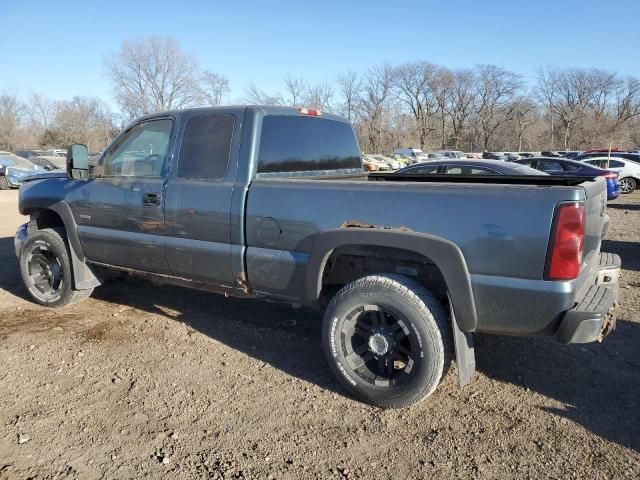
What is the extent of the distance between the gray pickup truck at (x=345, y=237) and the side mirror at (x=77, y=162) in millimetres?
14

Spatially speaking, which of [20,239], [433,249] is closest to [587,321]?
[433,249]

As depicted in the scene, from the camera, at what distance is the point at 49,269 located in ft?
17.0

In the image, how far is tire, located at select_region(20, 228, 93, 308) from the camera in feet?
16.2

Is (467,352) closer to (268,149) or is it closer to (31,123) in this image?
(268,149)

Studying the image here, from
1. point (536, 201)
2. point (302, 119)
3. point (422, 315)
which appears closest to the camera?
point (536, 201)

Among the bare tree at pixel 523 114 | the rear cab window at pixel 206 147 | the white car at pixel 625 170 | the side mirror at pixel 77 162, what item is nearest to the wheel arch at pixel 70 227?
the side mirror at pixel 77 162

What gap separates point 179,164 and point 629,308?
454 cm

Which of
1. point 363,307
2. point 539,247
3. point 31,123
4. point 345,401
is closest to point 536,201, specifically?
point 539,247

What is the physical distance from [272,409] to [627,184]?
20.9m

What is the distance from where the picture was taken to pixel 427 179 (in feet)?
15.0

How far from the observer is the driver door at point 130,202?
13.6 ft

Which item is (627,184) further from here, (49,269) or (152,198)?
(49,269)

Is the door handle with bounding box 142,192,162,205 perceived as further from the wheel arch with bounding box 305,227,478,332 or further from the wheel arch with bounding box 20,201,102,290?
the wheel arch with bounding box 305,227,478,332

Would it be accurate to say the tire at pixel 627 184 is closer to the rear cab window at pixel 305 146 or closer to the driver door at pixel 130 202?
the rear cab window at pixel 305 146
